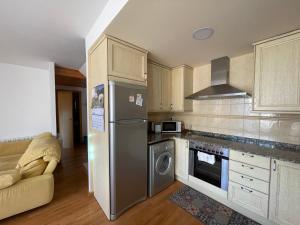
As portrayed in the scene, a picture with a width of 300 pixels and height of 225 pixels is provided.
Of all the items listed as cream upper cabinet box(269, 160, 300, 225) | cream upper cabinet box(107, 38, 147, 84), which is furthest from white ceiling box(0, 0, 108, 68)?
cream upper cabinet box(269, 160, 300, 225)

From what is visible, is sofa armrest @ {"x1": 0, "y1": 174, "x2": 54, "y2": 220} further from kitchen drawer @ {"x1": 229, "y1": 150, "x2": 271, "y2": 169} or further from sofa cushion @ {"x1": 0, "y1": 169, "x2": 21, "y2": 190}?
kitchen drawer @ {"x1": 229, "y1": 150, "x2": 271, "y2": 169}

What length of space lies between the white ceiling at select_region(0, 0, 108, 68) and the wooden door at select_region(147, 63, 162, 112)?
1.20 m

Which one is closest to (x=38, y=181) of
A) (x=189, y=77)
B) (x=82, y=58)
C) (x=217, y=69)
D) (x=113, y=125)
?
(x=113, y=125)

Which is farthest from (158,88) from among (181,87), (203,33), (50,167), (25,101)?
(25,101)

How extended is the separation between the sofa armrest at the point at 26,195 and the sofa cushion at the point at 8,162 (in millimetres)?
853

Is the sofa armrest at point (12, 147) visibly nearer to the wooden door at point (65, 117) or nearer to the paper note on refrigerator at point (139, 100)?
the wooden door at point (65, 117)

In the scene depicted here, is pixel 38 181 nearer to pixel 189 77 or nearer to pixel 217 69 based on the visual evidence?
pixel 189 77

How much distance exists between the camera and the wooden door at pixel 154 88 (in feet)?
8.36

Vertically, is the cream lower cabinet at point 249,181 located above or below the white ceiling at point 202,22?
below

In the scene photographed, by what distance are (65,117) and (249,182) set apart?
17.5 feet

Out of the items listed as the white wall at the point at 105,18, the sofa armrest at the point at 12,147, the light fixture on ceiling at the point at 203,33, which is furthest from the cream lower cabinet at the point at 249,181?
the sofa armrest at the point at 12,147

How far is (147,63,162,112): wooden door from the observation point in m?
2.55

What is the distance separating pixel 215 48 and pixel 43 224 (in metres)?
3.22

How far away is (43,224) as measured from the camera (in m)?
1.63
